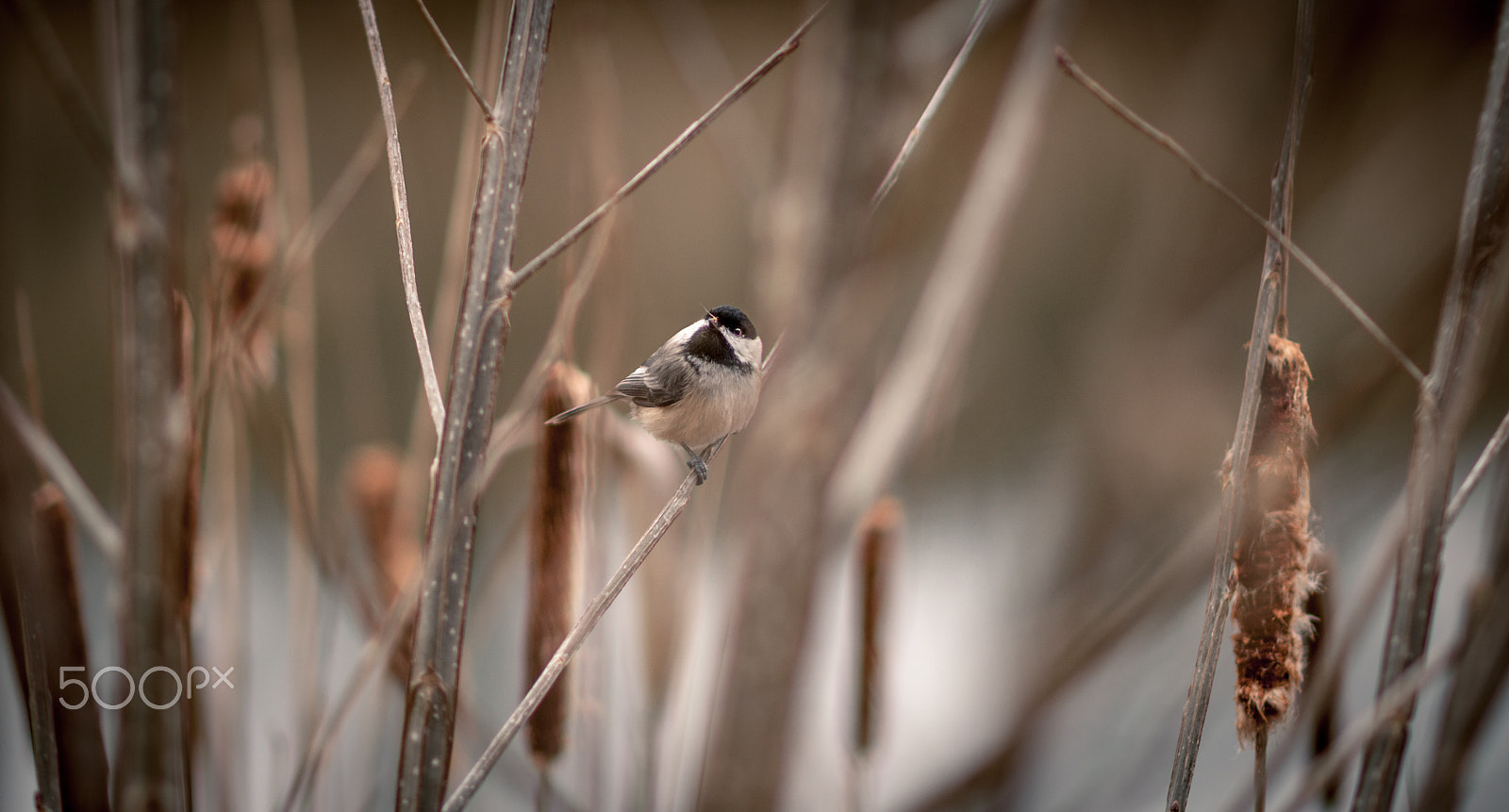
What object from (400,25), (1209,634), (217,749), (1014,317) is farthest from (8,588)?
(1014,317)

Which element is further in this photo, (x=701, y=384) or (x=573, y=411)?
(x=701, y=384)

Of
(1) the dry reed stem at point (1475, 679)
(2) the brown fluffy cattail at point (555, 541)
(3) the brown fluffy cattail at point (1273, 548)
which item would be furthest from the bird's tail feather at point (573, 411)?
(1) the dry reed stem at point (1475, 679)

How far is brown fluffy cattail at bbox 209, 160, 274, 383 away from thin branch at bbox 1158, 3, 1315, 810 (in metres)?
0.67

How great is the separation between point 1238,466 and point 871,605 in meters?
0.28

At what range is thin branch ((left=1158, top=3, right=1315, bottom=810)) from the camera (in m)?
0.43

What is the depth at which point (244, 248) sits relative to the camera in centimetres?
60

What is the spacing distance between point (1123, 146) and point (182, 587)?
1.77m

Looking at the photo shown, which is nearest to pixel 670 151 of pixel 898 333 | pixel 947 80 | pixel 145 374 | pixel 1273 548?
pixel 947 80

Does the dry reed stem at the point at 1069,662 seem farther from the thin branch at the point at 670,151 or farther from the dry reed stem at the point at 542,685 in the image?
the thin branch at the point at 670,151

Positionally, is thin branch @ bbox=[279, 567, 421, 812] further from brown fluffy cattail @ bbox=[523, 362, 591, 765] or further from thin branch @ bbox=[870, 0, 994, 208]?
thin branch @ bbox=[870, 0, 994, 208]

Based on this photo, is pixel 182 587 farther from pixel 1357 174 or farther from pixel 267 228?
pixel 1357 174

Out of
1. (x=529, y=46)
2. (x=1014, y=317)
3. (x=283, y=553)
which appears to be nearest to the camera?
(x=529, y=46)

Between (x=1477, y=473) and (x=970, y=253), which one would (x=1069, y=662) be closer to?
(x=970, y=253)

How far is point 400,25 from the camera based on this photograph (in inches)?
62.1
